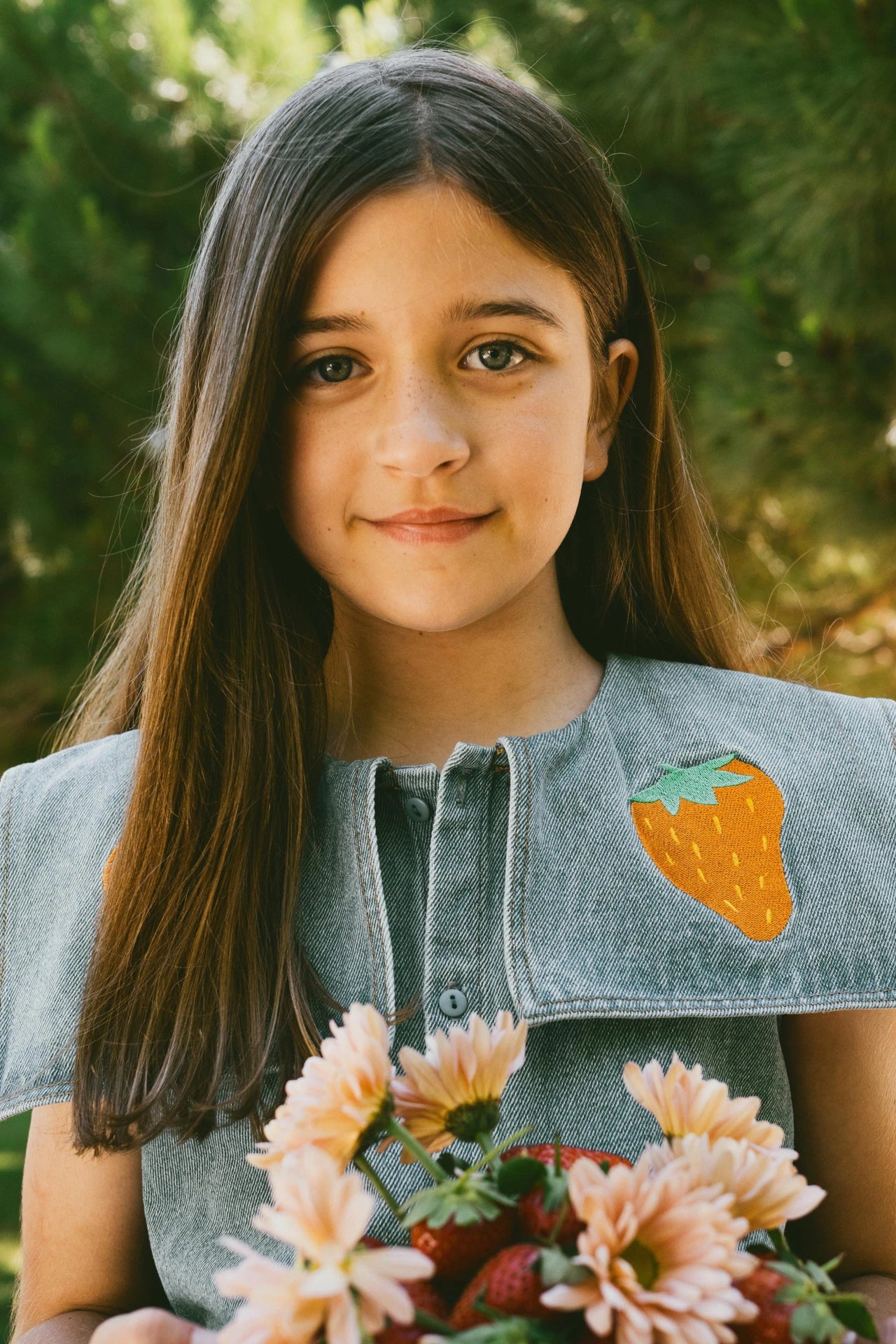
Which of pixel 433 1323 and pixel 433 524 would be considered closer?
pixel 433 1323

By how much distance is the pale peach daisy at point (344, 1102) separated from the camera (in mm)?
828

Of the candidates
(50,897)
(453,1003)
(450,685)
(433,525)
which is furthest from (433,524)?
(50,897)

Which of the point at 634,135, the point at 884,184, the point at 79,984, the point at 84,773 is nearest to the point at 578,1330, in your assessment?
the point at 79,984

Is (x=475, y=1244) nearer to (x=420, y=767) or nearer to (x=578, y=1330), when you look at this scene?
(x=578, y=1330)

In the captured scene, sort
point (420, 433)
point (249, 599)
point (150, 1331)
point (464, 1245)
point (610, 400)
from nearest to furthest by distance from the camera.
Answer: point (464, 1245)
point (150, 1331)
point (420, 433)
point (249, 599)
point (610, 400)

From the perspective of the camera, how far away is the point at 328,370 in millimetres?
1369

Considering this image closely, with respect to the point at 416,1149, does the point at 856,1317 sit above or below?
below

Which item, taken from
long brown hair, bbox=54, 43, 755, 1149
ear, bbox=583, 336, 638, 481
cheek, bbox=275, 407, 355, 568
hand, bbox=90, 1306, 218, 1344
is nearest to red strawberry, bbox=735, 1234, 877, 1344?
hand, bbox=90, 1306, 218, 1344

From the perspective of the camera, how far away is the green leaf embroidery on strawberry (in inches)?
55.1

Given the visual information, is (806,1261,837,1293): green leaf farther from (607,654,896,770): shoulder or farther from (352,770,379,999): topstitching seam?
(607,654,896,770): shoulder

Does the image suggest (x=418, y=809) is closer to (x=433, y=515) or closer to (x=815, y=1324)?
(x=433, y=515)

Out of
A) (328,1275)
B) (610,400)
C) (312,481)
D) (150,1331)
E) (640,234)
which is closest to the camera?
(328,1275)

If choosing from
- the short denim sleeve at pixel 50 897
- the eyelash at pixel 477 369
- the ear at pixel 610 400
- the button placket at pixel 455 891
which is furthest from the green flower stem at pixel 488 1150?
the ear at pixel 610 400

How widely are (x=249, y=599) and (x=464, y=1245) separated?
0.85 m
